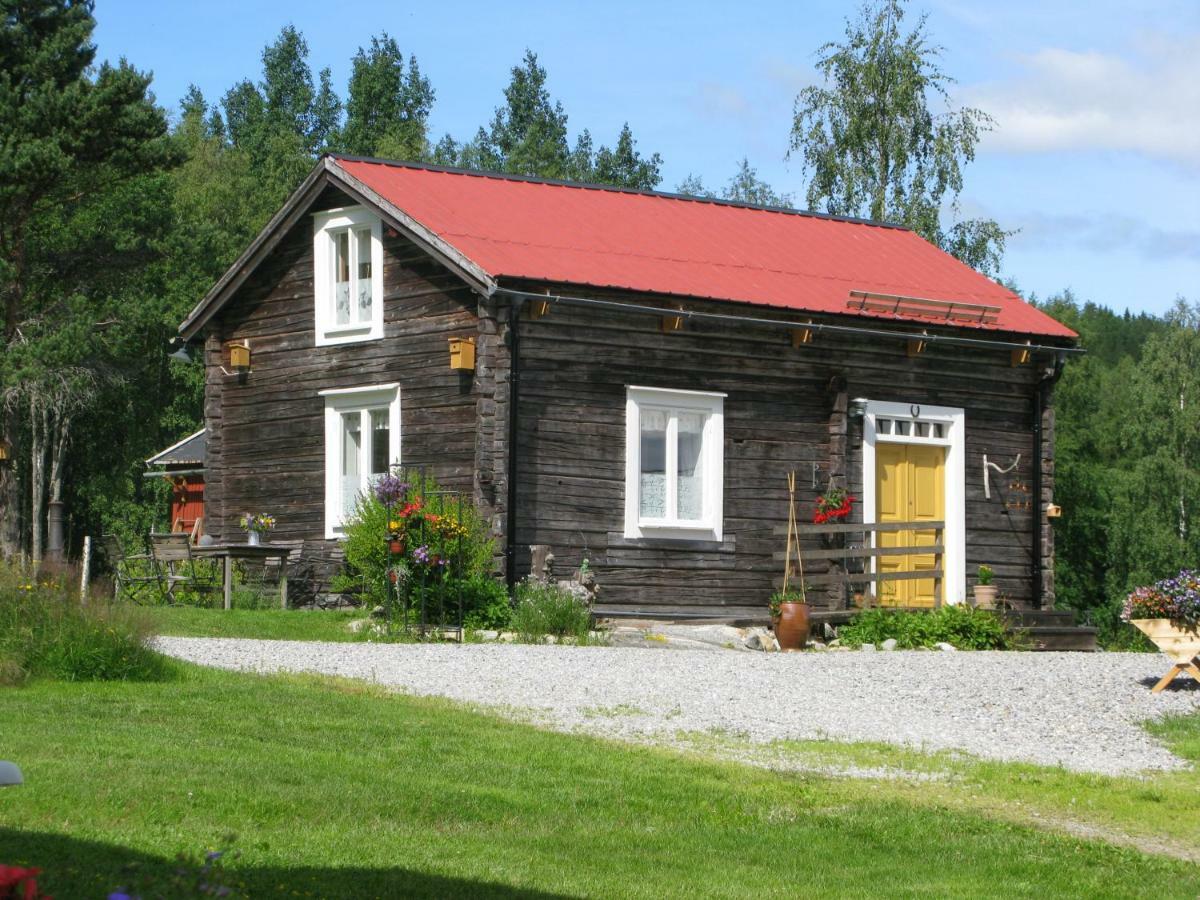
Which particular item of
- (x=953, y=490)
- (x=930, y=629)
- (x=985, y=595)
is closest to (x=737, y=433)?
(x=930, y=629)

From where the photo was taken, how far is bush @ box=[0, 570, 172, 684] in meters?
12.9

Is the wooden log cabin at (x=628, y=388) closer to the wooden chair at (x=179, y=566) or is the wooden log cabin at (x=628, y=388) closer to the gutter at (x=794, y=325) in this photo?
the gutter at (x=794, y=325)

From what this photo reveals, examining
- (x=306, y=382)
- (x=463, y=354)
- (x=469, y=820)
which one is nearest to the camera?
(x=469, y=820)

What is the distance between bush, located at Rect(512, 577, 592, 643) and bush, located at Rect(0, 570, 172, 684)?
6053 mm

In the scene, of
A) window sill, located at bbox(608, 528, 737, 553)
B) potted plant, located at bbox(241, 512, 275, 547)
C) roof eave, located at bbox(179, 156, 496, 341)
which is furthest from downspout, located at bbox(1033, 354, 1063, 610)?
potted plant, located at bbox(241, 512, 275, 547)

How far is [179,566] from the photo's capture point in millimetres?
24844

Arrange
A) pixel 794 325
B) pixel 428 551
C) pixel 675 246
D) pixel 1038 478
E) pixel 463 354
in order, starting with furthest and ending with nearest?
pixel 1038 478, pixel 675 246, pixel 794 325, pixel 463 354, pixel 428 551

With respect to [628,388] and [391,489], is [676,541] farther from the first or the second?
[391,489]

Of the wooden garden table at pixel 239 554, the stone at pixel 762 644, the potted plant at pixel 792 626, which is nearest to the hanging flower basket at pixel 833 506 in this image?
the potted plant at pixel 792 626

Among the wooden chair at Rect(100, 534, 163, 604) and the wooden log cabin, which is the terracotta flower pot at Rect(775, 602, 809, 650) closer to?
the wooden log cabin

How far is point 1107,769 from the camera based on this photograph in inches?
453

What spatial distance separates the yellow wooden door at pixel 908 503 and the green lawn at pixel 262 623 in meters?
7.23

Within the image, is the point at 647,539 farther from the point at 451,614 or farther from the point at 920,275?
the point at 920,275

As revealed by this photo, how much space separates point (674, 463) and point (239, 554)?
5.76 meters
